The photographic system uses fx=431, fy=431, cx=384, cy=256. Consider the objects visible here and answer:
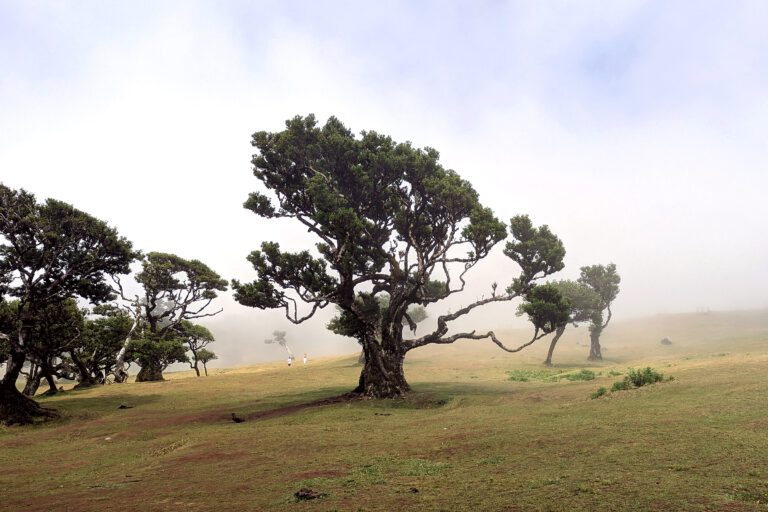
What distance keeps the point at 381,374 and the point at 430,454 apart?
52.9 ft

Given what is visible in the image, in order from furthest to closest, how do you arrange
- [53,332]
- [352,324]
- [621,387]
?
[53,332], [352,324], [621,387]

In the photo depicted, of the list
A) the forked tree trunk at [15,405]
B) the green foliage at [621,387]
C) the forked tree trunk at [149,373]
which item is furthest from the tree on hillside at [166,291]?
the green foliage at [621,387]

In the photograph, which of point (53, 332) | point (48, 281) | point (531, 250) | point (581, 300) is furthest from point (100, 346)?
point (581, 300)

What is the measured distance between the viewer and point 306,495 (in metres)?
8.81

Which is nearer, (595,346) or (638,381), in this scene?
(638,381)

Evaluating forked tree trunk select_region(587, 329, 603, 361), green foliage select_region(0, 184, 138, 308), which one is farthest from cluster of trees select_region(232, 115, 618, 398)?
forked tree trunk select_region(587, 329, 603, 361)

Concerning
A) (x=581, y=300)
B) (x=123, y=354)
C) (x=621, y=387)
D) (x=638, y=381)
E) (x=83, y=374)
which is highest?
(x=581, y=300)

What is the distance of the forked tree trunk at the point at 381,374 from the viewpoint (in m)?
28.0

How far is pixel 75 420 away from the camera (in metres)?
26.6

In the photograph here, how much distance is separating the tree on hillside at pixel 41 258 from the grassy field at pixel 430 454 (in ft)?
11.8

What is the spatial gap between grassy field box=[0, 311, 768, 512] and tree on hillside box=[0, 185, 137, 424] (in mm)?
3606

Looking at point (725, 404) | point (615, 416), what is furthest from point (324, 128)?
point (725, 404)

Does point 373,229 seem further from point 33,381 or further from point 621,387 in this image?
point 33,381

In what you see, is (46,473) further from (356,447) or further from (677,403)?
(677,403)
